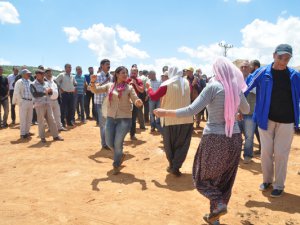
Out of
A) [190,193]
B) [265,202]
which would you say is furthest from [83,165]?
[265,202]

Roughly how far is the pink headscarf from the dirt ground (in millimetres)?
1437

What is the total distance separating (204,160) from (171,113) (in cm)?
70

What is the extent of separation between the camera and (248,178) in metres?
6.20

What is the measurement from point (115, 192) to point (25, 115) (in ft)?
19.5

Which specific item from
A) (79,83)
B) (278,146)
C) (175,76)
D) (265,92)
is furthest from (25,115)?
(278,146)

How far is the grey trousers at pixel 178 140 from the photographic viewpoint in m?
6.02

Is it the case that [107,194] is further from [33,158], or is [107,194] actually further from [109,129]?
[33,158]

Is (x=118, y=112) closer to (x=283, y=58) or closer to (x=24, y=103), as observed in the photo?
(x=283, y=58)

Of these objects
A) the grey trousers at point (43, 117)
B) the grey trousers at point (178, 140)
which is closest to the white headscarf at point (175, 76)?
the grey trousers at point (178, 140)

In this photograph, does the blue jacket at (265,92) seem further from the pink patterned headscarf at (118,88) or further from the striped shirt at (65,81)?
the striped shirt at (65,81)

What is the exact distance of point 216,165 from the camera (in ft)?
12.6

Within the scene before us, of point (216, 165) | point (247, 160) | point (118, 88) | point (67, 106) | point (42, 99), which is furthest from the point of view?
point (67, 106)

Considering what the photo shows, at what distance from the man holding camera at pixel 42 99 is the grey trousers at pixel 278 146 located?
630 centimetres

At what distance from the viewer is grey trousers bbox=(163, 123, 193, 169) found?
6.02m
